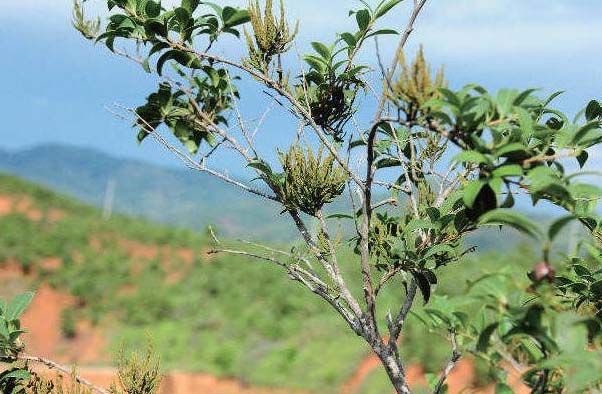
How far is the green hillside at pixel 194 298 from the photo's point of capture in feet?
43.1

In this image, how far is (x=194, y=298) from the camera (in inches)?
743

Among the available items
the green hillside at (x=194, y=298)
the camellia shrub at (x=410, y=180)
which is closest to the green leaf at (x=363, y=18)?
the camellia shrub at (x=410, y=180)

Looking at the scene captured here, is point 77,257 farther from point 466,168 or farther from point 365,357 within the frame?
point 466,168

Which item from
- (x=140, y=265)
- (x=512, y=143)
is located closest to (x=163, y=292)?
(x=140, y=265)

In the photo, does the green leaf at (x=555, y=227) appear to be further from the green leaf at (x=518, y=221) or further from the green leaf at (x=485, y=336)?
the green leaf at (x=485, y=336)

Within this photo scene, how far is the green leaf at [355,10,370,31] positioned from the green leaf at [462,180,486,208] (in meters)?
1.19

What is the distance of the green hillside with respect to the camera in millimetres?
13148

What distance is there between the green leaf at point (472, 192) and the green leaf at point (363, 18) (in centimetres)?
119

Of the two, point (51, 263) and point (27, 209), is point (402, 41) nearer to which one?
point (51, 263)

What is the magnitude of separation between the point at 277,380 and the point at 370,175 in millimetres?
10840

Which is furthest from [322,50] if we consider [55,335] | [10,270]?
[10,270]

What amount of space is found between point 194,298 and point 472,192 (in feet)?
58.0

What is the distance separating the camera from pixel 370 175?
2.17m

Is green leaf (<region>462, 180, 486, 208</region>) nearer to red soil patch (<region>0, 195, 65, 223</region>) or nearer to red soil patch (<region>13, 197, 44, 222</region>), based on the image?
red soil patch (<region>0, 195, 65, 223</region>)
